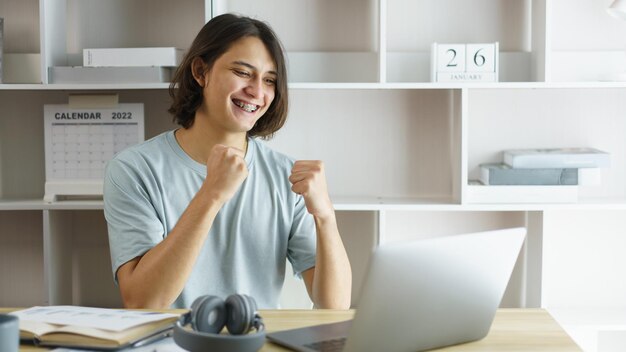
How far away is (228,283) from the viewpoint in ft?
6.56

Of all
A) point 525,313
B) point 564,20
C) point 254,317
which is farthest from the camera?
point 564,20

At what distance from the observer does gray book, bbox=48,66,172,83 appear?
258cm

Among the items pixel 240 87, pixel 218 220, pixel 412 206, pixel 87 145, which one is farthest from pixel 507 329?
pixel 87 145

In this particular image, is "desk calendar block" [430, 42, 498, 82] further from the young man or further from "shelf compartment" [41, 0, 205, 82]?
"shelf compartment" [41, 0, 205, 82]

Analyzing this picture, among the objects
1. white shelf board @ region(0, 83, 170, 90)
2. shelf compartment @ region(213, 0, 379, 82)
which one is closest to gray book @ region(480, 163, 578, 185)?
shelf compartment @ region(213, 0, 379, 82)

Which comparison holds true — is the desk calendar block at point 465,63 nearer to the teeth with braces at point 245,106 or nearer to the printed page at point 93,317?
the teeth with braces at point 245,106

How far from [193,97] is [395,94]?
93 centimetres

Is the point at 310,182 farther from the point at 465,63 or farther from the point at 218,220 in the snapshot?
the point at 465,63

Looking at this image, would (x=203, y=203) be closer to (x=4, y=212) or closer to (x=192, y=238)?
(x=192, y=238)

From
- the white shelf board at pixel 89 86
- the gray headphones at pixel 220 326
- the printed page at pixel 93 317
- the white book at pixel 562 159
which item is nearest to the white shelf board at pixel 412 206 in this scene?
the white book at pixel 562 159

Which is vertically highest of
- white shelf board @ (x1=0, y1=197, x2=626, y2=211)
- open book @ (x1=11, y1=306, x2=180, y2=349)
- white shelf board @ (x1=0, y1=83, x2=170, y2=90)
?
white shelf board @ (x1=0, y1=83, x2=170, y2=90)

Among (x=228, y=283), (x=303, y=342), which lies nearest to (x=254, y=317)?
(x=303, y=342)

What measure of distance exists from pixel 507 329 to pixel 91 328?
2.29 ft

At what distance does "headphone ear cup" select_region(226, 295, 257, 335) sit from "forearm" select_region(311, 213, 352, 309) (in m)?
0.67
